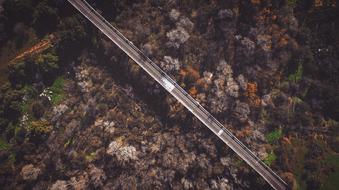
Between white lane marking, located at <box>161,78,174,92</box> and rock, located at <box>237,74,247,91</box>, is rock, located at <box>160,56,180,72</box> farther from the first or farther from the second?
rock, located at <box>237,74,247,91</box>

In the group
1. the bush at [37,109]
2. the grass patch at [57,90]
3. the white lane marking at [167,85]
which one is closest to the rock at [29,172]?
the bush at [37,109]

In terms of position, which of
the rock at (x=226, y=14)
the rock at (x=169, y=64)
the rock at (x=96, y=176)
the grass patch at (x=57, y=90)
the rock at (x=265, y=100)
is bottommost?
the rock at (x=96, y=176)

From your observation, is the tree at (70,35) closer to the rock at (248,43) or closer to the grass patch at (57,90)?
the grass patch at (57,90)

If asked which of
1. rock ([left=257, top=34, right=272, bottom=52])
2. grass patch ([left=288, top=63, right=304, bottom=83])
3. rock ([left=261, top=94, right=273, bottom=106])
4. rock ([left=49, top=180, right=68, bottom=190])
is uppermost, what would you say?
rock ([left=257, top=34, right=272, bottom=52])

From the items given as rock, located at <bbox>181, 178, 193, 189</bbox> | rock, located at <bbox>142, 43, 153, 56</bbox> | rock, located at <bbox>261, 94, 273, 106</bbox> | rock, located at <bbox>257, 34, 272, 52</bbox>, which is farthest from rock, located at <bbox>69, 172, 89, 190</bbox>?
rock, located at <bbox>257, 34, 272, 52</bbox>

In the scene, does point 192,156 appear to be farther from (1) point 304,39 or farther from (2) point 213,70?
(1) point 304,39

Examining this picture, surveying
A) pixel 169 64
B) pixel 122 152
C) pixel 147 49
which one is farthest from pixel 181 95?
pixel 122 152

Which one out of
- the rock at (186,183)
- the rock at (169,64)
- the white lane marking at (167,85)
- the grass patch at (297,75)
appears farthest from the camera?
the grass patch at (297,75)
